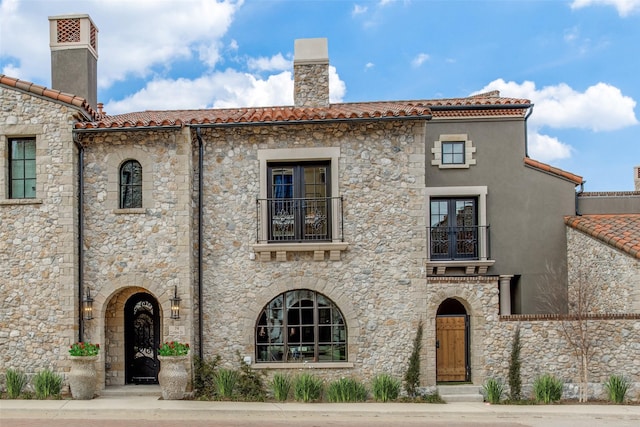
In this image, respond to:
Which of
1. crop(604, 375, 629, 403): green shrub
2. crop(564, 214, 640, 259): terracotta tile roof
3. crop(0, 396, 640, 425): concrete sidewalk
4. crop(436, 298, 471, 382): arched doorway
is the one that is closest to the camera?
crop(0, 396, 640, 425): concrete sidewalk

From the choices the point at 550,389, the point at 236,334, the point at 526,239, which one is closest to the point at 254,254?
the point at 236,334

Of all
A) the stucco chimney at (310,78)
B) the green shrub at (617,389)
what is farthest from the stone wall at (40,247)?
the green shrub at (617,389)

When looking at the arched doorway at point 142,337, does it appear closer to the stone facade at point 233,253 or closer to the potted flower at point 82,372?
the stone facade at point 233,253

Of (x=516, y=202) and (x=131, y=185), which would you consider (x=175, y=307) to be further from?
(x=516, y=202)

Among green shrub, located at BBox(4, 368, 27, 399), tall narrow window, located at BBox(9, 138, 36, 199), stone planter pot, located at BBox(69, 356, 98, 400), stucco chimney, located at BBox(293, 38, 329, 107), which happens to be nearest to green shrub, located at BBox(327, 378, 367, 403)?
stone planter pot, located at BBox(69, 356, 98, 400)

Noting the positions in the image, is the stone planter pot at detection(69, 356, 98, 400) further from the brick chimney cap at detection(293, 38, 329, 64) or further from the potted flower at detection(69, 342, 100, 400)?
the brick chimney cap at detection(293, 38, 329, 64)

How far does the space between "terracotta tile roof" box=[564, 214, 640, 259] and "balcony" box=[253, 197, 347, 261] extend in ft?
21.7

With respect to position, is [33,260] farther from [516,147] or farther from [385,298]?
[516,147]

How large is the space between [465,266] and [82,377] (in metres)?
10.8

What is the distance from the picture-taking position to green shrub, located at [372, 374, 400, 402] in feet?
40.8

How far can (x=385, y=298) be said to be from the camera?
12953mm

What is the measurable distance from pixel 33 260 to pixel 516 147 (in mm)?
13686

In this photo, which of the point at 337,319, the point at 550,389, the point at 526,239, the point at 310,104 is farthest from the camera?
the point at 526,239

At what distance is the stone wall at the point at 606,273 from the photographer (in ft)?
42.2
